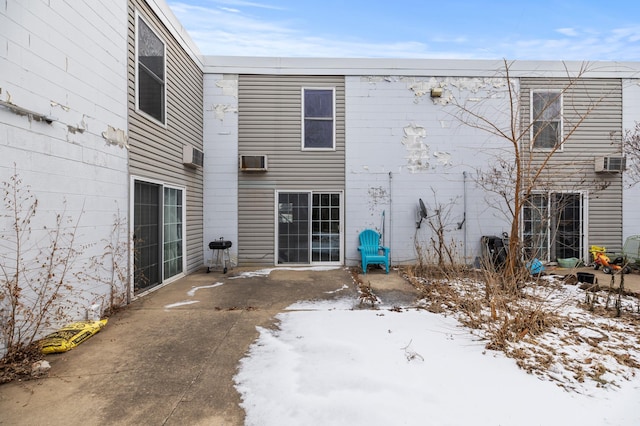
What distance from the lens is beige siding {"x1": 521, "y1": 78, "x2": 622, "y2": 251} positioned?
676 cm

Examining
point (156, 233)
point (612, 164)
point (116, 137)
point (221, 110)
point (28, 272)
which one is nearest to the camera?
point (28, 272)

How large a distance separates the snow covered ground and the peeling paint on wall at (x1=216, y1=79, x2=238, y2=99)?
18.1 ft

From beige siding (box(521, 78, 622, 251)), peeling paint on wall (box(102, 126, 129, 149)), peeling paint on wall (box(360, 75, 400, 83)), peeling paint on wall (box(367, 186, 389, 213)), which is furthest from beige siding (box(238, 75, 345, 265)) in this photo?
beige siding (box(521, 78, 622, 251))

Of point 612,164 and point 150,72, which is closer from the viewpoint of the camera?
point 150,72

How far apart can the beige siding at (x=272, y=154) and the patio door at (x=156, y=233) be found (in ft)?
4.79

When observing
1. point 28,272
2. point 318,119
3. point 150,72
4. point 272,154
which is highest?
point 150,72

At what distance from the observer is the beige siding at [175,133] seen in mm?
4285

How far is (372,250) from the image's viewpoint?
6441 millimetres

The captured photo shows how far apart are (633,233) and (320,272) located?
7.31 metres

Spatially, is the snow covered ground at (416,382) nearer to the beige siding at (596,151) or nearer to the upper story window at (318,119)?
the upper story window at (318,119)

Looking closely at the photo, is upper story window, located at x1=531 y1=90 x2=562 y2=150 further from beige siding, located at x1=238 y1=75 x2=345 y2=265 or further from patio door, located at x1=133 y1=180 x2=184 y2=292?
patio door, located at x1=133 y1=180 x2=184 y2=292

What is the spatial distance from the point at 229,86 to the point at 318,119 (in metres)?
2.15

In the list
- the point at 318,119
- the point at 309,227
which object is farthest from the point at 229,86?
the point at 309,227

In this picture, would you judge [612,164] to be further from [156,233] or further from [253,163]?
[156,233]
